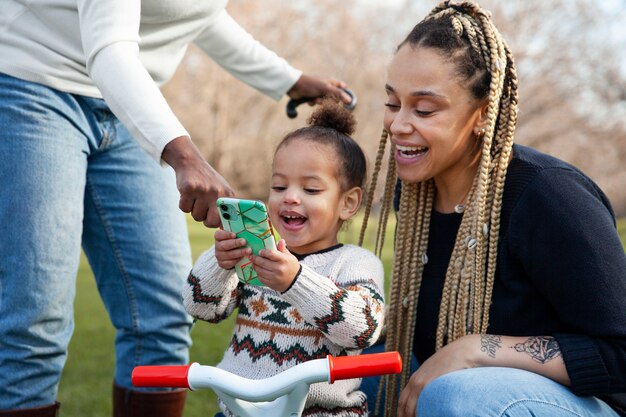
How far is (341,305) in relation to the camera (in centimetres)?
193

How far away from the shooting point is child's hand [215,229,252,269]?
1799 mm

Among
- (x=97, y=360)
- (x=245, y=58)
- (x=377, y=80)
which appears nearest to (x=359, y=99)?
(x=377, y=80)

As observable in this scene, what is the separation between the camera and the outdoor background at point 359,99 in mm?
5391

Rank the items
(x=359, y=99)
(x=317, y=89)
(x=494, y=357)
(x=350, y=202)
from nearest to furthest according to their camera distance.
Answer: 1. (x=494, y=357)
2. (x=350, y=202)
3. (x=317, y=89)
4. (x=359, y=99)

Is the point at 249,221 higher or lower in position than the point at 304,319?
higher

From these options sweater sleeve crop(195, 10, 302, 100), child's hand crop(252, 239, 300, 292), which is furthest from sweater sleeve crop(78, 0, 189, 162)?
sweater sleeve crop(195, 10, 302, 100)

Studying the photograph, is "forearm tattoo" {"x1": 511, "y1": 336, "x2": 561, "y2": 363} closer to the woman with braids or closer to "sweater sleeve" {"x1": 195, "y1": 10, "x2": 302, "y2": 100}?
the woman with braids

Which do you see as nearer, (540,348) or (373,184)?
(540,348)

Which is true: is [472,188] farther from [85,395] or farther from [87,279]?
[87,279]

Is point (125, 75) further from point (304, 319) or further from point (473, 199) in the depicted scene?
point (473, 199)

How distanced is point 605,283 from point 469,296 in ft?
1.28

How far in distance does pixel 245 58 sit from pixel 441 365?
1.48 meters

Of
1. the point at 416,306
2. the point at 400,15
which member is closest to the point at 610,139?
the point at 400,15

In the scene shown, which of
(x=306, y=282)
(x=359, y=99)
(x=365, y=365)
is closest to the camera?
(x=365, y=365)
